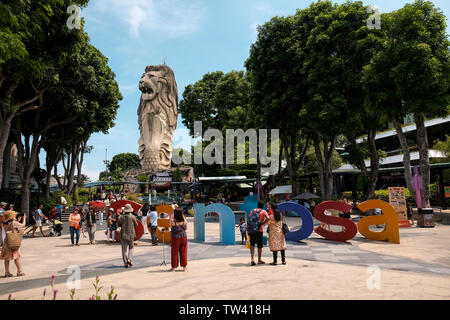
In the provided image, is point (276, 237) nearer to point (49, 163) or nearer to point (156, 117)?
point (49, 163)

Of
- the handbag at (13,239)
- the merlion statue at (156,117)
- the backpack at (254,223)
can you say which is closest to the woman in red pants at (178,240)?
the backpack at (254,223)

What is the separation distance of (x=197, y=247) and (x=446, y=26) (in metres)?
17.7

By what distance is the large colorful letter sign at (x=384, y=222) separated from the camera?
38.8 feet

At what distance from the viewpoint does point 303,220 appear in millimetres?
12227

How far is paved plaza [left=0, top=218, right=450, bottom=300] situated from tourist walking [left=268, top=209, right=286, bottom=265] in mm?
470

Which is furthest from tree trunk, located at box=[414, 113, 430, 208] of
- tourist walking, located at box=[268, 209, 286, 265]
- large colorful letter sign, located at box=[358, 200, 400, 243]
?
tourist walking, located at box=[268, 209, 286, 265]

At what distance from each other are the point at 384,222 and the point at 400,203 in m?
5.82

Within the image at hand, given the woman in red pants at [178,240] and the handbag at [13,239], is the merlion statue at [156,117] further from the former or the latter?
the woman in red pants at [178,240]

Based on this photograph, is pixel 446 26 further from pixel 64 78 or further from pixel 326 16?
pixel 64 78

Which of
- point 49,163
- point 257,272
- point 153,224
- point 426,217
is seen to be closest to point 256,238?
point 257,272

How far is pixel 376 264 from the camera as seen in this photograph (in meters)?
8.27

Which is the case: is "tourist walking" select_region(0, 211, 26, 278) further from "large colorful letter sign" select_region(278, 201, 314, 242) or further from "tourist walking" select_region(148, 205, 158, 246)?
"large colorful letter sign" select_region(278, 201, 314, 242)

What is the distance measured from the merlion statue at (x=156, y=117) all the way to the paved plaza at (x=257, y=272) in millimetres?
35133
